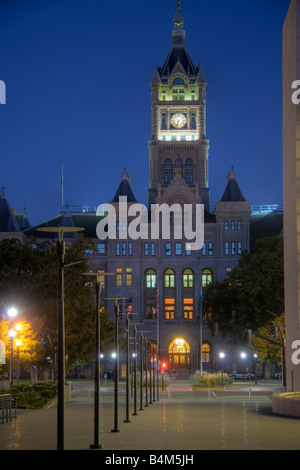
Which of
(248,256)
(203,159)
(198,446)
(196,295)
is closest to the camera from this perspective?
(198,446)

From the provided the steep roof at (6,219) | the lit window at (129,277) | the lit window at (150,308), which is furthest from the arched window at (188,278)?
the steep roof at (6,219)

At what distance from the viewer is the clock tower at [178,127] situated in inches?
5901

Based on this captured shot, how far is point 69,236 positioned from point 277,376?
40.8 meters

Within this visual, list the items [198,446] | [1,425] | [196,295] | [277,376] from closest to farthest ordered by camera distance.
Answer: [198,446] → [1,425] → [277,376] → [196,295]

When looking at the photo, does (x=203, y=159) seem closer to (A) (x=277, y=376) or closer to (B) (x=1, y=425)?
(A) (x=277, y=376)

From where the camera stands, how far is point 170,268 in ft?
459

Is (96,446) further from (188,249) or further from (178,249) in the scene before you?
(178,249)

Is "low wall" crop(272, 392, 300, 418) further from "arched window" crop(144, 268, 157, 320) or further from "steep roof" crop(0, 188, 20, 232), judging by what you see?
"steep roof" crop(0, 188, 20, 232)

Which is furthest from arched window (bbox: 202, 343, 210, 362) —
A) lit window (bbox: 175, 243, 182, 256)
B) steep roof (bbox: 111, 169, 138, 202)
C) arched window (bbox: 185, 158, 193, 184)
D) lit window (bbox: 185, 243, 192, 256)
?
arched window (bbox: 185, 158, 193, 184)

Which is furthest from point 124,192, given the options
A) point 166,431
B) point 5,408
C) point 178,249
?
point 166,431

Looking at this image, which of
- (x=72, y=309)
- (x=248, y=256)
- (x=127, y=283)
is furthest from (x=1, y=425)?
(x=127, y=283)

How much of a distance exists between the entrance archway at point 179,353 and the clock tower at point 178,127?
81.7ft

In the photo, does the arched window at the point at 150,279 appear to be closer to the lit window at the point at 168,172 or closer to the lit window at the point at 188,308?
the lit window at the point at 188,308

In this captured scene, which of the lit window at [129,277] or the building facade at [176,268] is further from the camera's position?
the lit window at [129,277]
